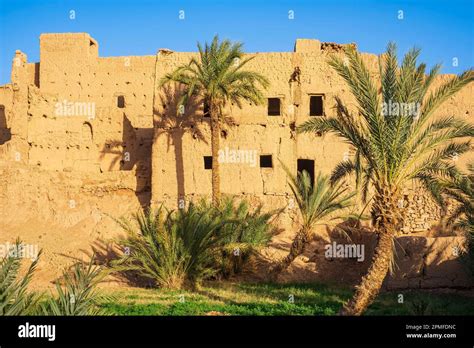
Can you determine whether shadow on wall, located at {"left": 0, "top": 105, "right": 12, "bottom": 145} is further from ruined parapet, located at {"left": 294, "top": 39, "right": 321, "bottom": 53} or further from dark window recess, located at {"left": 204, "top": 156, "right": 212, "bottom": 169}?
ruined parapet, located at {"left": 294, "top": 39, "right": 321, "bottom": 53}

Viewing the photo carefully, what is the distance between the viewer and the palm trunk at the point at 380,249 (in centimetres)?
985

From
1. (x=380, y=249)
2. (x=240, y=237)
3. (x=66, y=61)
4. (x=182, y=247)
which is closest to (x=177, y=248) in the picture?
(x=182, y=247)

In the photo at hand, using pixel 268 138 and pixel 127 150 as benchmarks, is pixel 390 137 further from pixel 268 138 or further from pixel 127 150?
pixel 127 150

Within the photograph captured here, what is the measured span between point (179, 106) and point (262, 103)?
297 cm

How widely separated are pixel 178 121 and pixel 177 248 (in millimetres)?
7758

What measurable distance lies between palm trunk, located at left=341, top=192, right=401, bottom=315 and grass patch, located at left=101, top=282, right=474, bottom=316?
0.89 m

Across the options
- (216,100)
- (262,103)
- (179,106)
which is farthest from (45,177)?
(262,103)

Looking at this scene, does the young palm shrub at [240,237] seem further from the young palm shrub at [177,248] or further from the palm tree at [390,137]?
the palm tree at [390,137]

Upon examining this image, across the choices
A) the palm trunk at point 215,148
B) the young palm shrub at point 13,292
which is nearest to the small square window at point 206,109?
the palm trunk at point 215,148

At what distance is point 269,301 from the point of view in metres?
12.2

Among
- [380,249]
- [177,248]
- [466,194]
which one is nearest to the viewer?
[380,249]

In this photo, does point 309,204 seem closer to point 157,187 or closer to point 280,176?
point 280,176

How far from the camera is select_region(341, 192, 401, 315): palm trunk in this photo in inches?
388

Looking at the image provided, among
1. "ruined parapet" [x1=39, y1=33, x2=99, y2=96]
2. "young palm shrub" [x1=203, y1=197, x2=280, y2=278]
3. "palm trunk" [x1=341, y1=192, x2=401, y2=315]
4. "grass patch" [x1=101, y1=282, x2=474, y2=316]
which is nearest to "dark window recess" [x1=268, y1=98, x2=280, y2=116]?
"young palm shrub" [x1=203, y1=197, x2=280, y2=278]
